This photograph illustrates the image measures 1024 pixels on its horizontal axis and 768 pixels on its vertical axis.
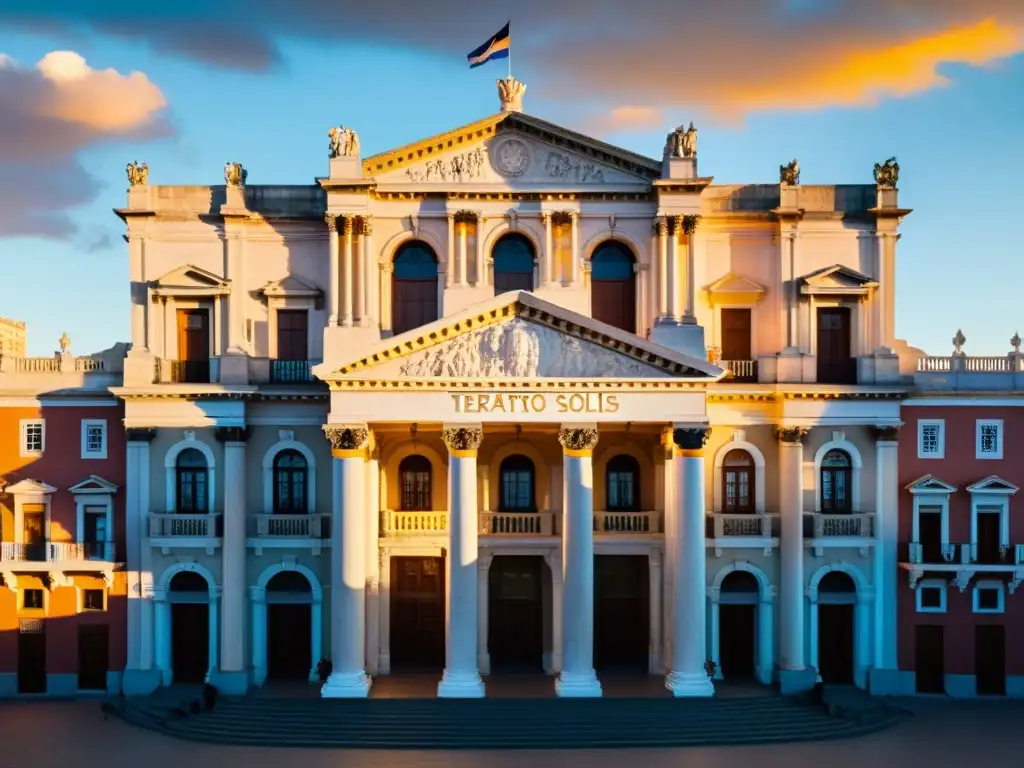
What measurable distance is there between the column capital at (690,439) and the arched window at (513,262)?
8329 millimetres

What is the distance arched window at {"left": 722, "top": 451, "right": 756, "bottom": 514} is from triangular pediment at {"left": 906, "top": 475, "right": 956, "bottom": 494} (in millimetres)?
5802

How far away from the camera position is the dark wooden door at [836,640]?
34.4 metres

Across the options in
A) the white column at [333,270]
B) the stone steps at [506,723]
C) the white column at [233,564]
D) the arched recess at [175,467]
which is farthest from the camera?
the arched recess at [175,467]

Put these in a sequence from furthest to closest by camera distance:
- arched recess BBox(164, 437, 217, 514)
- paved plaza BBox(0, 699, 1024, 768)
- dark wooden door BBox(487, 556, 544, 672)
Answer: dark wooden door BBox(487, 556, 544, 672), arched recess BBox(164, 437, 217, 514), paved plaza BBox(0, 699, 1024, 768)

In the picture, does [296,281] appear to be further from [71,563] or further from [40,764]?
[40,764]

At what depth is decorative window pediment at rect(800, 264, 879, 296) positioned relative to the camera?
34375 mm

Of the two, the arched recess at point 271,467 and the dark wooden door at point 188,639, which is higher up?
the arched recess at point 271,467

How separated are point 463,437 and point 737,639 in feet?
44.1

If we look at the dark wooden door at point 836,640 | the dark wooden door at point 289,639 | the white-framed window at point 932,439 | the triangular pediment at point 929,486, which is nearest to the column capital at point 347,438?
the dark wooden door at point 289,639

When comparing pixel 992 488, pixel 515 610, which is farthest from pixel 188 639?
pixel 992 488

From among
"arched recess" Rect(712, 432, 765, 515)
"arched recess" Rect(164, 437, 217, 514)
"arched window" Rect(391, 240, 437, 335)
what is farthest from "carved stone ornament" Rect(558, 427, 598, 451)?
"arched recess" Rect(164, 437, 217, 514)

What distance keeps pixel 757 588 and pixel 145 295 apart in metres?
25.4

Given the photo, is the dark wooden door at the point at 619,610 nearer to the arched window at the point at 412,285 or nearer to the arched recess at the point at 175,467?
the arched window at the point at 412,285

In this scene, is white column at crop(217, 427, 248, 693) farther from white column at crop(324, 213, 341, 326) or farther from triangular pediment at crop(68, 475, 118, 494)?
white column at crop(324, 213, 341, 326)
